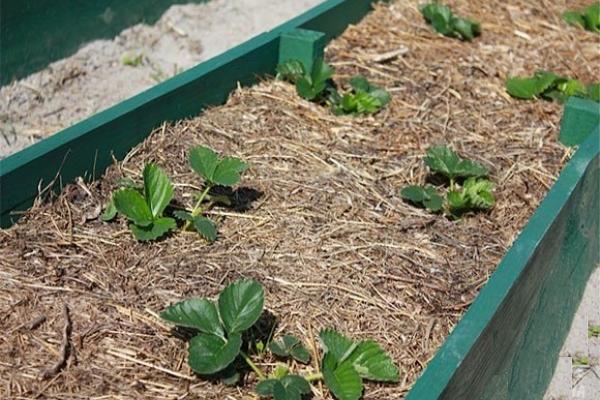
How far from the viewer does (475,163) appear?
350cm

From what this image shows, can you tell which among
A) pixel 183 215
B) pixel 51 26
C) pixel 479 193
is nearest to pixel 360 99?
pixel 479 193

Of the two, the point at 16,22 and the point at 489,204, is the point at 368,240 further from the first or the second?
the point at 16,22

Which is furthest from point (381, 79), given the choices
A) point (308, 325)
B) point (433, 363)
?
point (433, 363)

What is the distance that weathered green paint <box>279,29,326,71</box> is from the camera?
388 cm

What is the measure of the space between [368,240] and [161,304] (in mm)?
680

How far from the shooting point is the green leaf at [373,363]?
8.05ft

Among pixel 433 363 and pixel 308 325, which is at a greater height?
pixel 433 363

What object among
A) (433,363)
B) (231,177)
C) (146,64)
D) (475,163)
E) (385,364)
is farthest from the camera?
(146,64)

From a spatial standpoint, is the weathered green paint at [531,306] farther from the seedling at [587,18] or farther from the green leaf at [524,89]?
the seedling at [587,18]

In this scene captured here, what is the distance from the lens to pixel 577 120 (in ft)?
12.1

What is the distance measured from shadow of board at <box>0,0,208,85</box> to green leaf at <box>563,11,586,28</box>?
190 cm

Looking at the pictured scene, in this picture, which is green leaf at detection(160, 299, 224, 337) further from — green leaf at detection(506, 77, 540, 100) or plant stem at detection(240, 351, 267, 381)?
green leaf at detection(506, 77, 540, 100)

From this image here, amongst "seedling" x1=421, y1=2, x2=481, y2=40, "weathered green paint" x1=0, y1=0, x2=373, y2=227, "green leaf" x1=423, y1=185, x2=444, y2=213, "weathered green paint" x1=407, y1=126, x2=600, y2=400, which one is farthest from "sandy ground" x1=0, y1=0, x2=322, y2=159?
"weathered green paint" x1=407, y1=126, x2=600, y2=400

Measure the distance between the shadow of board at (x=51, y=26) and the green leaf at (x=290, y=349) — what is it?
2.12m
